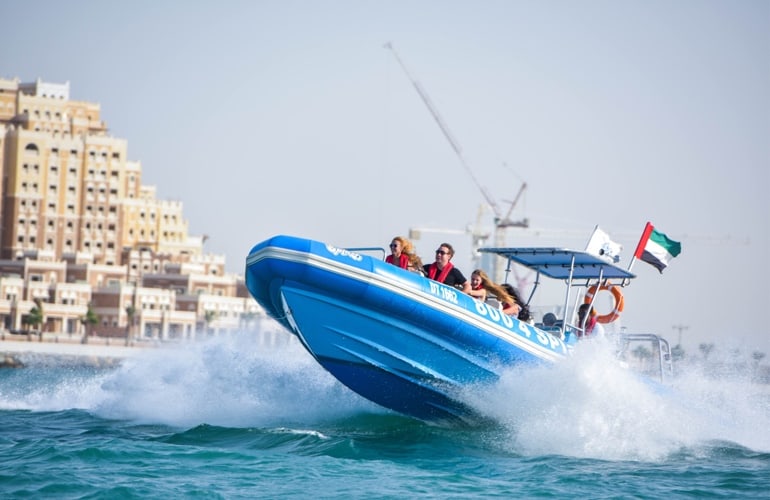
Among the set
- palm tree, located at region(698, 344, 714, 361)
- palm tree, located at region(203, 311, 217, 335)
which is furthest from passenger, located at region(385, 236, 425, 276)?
palm tree, located at region(203, 311, 217, 335)

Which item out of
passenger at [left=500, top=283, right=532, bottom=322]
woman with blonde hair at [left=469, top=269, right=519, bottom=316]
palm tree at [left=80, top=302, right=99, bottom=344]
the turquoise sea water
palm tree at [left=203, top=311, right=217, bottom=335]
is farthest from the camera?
palm tree at [left=203, top=311, right=217, bottom=335]

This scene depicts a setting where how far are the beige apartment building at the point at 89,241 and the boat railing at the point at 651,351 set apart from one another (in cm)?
7079

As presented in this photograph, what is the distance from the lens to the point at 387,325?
12445 mm

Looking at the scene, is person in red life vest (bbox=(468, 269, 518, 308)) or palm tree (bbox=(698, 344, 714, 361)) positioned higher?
person in red life vest (bbox=(468, 269, 518, 308))

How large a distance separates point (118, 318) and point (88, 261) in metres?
7.67

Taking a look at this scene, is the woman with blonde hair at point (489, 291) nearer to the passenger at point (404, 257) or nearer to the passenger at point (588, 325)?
the passenger at point (404, 257)

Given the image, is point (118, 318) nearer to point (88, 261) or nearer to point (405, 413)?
point (88, 261)

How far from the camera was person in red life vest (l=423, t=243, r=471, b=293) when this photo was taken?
43.6ft

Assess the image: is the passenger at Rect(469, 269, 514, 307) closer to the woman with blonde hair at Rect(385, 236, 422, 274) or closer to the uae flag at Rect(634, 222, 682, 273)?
the woman with blonde hair at Rect(385, 236, 422, 274)

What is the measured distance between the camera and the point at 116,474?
35.2ft

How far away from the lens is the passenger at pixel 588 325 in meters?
13.8

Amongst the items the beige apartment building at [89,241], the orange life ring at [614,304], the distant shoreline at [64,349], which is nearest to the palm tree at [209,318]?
the beige apartment building at [89,241]

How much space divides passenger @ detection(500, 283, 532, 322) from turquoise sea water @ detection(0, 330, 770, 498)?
3.17 ft

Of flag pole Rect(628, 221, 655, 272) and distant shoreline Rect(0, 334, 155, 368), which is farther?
distant shoreline Rect(0, 334, 155, 368)
